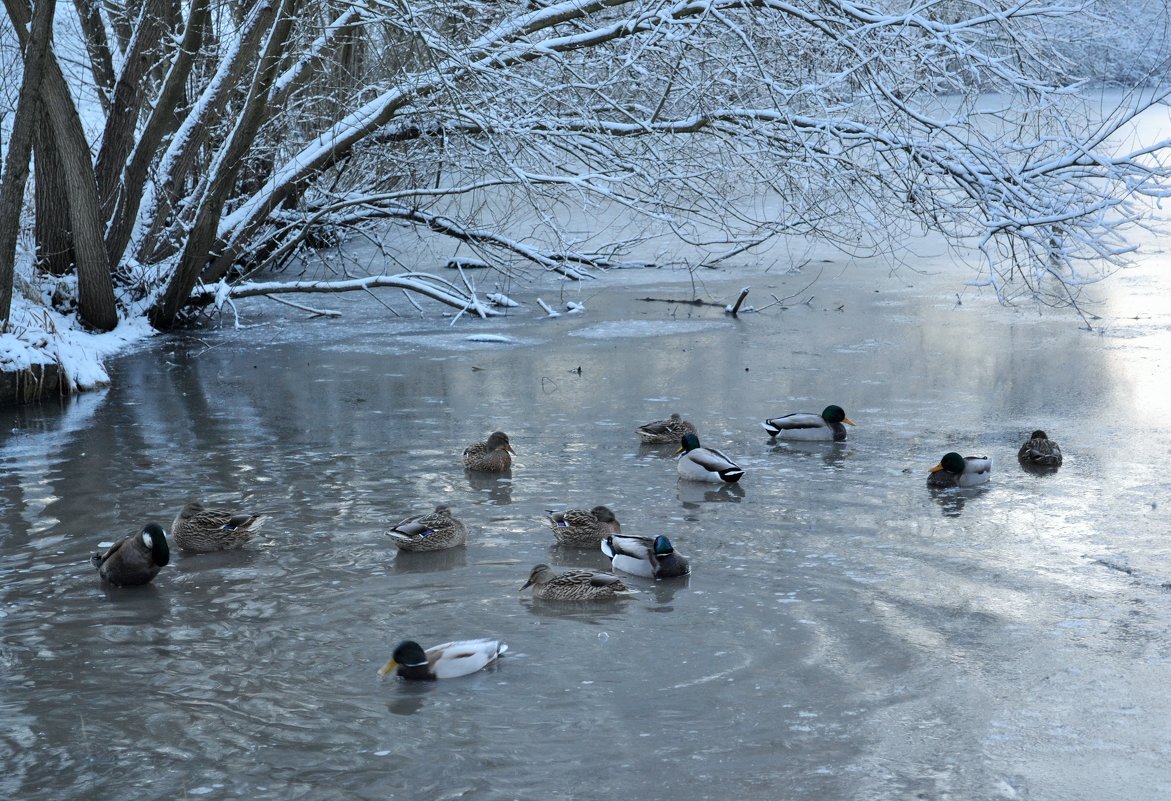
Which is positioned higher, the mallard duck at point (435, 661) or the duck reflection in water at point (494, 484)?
the duck reflection in water at point (494, 484)

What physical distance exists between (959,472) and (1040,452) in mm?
762

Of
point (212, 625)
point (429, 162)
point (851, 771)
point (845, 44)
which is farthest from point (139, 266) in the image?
point (851, 771)

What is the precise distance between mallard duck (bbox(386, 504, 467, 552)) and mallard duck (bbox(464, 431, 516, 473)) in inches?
61.4

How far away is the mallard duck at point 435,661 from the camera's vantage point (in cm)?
494

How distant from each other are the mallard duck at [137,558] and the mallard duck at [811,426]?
448 centimetres

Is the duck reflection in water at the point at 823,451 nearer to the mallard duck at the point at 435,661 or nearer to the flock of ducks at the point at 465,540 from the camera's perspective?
the flock of ducks at the point at 465,540

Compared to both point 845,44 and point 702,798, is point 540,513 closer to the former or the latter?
point 702,798

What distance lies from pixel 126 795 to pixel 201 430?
570 centimetres

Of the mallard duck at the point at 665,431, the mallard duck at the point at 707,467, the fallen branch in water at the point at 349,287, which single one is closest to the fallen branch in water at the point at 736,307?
the fallen branch in water at the point at 349,287

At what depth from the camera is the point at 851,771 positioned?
13.7ft

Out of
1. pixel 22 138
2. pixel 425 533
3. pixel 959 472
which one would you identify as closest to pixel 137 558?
pixel 425 533

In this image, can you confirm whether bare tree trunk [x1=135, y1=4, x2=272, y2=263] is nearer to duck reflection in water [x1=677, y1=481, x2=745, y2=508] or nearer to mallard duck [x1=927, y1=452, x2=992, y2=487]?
duck reflection in water [x1=677, y1=481, x2=745, y2=508]

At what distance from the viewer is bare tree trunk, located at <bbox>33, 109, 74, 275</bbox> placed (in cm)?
1280

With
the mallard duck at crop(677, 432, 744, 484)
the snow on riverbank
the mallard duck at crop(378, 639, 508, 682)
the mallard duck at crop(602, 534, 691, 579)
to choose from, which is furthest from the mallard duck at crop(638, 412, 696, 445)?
the snow on riverbank
